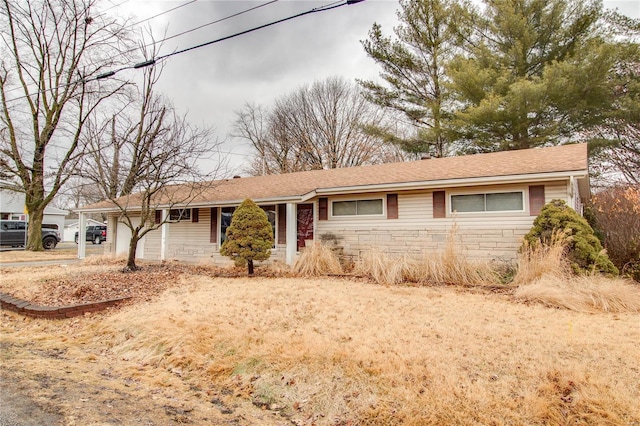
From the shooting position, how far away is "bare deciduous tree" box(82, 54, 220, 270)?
10.5m

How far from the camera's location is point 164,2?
25.1 ft

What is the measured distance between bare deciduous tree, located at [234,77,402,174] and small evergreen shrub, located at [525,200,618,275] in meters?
15.8

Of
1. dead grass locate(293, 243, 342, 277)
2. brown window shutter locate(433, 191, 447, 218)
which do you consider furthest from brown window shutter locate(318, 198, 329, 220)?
brown window shutter locate(433, 191, 447, 218)

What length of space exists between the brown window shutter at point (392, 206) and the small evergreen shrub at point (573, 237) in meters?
3.45

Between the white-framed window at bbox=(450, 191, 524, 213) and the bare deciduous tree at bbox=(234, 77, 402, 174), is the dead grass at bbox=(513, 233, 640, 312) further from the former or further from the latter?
the bare deciduous tree at bbox=(234, 77, 402, 174)

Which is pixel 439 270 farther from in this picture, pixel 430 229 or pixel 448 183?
pixel 448 183

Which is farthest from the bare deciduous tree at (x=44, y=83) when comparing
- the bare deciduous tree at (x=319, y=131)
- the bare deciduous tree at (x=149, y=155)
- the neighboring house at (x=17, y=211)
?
the neighboring house at (x=17, y=211)

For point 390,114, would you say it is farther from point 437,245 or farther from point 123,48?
point 123,48

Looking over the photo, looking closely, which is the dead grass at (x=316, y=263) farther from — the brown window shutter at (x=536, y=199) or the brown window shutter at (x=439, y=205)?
the brown window shutter at (x=536, y=199)

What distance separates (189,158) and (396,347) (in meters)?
10.3

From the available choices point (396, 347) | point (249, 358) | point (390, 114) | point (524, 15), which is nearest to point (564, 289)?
point (396, 347)

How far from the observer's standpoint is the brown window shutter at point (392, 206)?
10.5m

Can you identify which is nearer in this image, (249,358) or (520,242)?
(249,358)

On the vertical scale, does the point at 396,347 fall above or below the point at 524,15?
below
